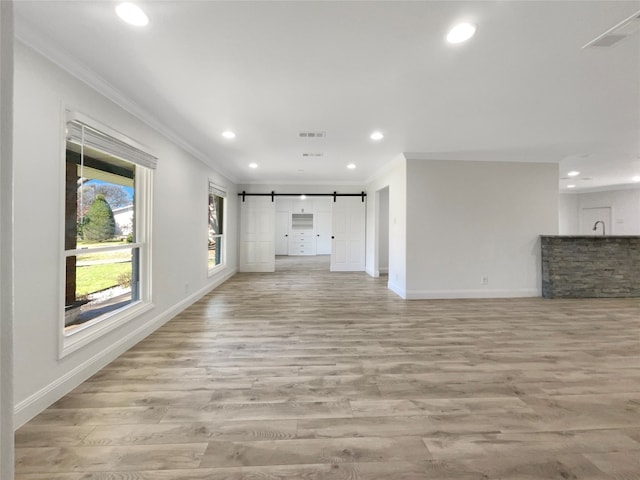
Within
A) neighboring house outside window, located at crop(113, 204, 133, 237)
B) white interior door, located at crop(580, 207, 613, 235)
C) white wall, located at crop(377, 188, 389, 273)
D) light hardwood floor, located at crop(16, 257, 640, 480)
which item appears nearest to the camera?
light hardwood floor, located at crop(16, 257, 640, 480)

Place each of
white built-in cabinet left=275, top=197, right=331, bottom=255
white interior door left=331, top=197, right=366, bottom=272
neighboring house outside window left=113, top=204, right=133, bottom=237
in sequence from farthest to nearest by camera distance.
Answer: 1. white built-in cabinet left=275, top=197, right=331, bottom=255
2. white interior door left=331, top=197, right=366, bottom=272
3. neighboring house outside window left=113, top=204, right=133, bottom=237

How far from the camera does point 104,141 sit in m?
2.39

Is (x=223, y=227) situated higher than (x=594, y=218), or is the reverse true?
(x=594, y=218)

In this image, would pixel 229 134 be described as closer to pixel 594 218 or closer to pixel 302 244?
pixel 302 244

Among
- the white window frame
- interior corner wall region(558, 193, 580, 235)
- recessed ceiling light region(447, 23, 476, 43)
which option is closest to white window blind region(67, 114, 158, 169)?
the white window frame

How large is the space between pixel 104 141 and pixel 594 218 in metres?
12.0

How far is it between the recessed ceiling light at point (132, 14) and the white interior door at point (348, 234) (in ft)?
Answer: 19.5

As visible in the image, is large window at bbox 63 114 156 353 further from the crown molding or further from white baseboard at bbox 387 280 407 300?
white baseboard at bbox 387 280 407 300

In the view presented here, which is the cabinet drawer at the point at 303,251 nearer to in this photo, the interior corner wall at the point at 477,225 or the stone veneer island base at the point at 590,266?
the interior corner wall at the point at 477,225

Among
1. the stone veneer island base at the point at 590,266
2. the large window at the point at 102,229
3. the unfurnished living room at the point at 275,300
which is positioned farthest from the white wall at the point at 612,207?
the large window at the point at 102,229

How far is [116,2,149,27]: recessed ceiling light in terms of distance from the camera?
1529mm

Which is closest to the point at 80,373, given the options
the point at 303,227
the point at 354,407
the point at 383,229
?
the point at 354,407

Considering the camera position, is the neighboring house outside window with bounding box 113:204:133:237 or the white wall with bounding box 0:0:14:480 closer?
the white wall with bounding box 0:0:14:480

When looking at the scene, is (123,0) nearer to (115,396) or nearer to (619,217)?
(115,396)
